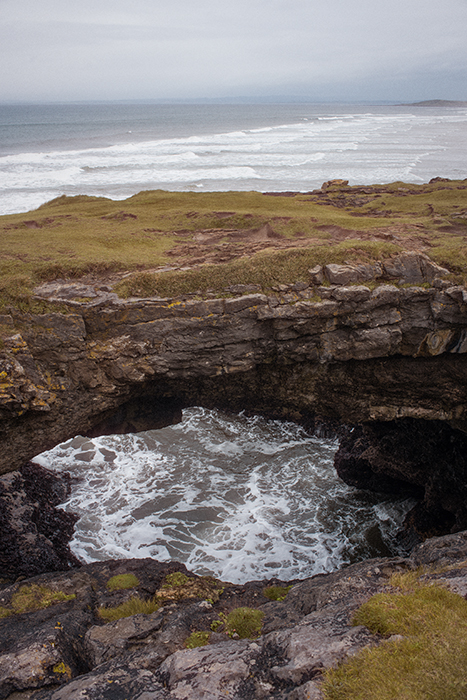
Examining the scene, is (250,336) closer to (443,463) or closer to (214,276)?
(214,276)

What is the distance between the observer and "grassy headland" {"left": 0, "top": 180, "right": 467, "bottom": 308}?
39.7 ft

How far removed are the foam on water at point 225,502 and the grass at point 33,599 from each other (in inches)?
168

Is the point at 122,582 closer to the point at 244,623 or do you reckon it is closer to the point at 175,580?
the point at 175,580

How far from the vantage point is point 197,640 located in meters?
7.52

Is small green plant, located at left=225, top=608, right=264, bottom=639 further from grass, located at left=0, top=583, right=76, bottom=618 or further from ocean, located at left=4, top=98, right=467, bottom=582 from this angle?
ocean, located at left=4, top=98, right=467, bottom=582

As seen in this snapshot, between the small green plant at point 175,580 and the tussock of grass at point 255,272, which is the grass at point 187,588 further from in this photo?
the tussock of grass at point 255,272

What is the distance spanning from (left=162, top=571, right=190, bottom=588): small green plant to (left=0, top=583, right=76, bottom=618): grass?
2.10 meters

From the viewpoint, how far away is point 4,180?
1916 inches

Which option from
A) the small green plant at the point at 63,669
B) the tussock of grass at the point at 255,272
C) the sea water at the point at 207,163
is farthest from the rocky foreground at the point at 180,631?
the sea water at the point at 207,163

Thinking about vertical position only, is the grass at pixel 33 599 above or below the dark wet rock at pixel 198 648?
below

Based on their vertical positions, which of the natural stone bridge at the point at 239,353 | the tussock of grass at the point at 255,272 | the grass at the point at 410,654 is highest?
the tussock of grass at the point at 255,272

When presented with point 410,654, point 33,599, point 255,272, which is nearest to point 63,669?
point 33,599

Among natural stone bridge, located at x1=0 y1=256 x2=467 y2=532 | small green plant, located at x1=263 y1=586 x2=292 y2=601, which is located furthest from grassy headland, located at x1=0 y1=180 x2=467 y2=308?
small green plant, located at x1=263 y1=586 x2=292 y2=601

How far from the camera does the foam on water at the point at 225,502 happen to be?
14188mm
